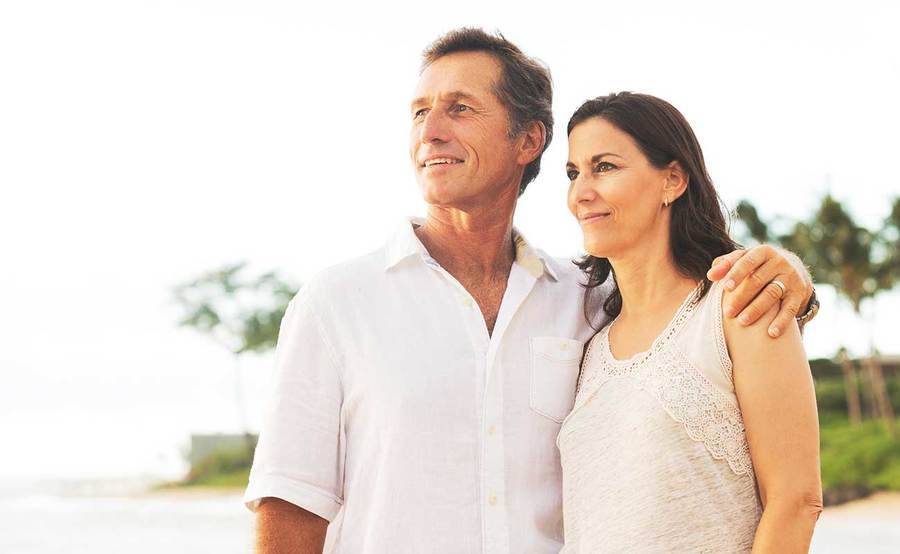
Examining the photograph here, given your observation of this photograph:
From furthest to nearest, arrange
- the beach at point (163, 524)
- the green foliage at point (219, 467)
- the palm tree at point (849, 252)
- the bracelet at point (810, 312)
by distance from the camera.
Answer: the green foliage at point (219, 467), the palm tree at point (849, 252), the beach at point (163, 524), the bracelet at point (810, 312)

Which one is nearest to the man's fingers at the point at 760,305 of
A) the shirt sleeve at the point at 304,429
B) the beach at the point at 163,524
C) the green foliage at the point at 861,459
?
the shirt sleeve at the point at 304,429

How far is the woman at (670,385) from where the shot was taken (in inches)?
102

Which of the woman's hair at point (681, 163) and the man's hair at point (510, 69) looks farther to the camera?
the man's hair at point (510, 69)

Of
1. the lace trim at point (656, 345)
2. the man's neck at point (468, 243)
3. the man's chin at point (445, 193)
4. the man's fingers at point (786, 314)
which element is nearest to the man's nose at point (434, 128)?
the man's chin at point (445, 193)

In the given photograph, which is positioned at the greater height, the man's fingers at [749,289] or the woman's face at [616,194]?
the woman's face at [616,194]

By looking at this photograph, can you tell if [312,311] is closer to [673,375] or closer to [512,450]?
[512,450]

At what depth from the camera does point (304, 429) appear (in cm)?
295

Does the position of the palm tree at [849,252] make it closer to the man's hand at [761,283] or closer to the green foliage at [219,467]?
the green foliage at [219,467]

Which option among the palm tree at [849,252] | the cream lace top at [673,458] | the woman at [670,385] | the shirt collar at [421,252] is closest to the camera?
the woman at [670,385]

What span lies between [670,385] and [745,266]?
371 mm

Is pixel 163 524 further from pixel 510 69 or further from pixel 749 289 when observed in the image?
pixel 749 289

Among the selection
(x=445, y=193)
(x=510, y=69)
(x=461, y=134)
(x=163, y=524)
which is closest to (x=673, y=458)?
(x=445, y=193)

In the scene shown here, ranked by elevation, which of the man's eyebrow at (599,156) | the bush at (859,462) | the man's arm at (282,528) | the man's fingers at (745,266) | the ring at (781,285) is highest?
the man's eyebrow at (599,156)

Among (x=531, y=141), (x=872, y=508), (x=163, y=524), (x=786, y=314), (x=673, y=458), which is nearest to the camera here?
(x=786, y=314)
